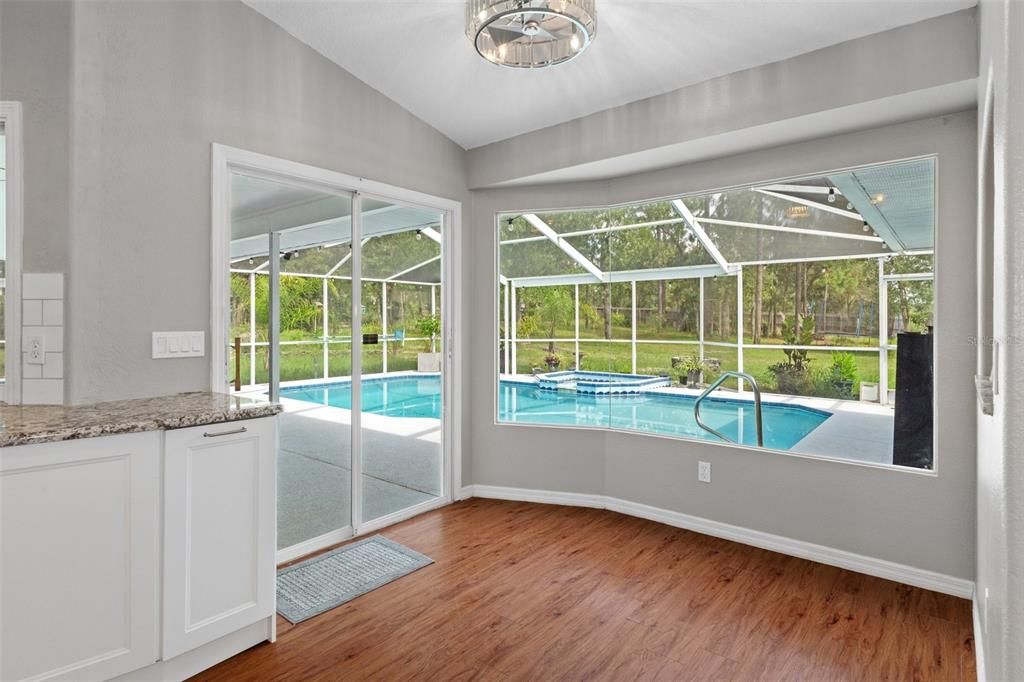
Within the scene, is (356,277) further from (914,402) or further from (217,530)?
(914,402)

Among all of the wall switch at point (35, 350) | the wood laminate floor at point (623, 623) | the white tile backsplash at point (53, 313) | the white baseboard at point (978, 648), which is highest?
the white tile backsplash at point (53, 313)

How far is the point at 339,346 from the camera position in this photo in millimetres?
3387

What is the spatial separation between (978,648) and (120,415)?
3.44 meters

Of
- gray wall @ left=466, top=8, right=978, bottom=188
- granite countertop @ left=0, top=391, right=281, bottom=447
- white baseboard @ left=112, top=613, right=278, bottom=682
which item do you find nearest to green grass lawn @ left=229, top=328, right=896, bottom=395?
granite countertop @ left=0, top=391, right=281, bottom=447

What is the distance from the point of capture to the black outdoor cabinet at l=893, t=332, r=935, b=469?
2.75 metres

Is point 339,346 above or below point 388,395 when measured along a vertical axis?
above

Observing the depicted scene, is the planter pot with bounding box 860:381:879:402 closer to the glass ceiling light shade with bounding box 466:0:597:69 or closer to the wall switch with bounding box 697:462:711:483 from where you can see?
the wall switch with bounding box 697:462:711:483

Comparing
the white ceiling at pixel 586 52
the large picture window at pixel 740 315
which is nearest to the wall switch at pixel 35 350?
the white ceiling at pixel 586 52

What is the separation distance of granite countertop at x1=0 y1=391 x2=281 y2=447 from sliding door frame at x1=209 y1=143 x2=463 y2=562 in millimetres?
391

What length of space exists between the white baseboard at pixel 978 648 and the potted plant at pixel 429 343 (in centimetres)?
320

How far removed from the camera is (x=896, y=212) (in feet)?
9.39

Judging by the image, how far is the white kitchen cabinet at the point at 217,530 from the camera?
1.99 meters

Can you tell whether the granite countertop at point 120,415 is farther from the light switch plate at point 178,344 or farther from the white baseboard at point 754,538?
the white baseboard at point 754,538

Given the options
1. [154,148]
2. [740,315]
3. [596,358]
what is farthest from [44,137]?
[740,315]
